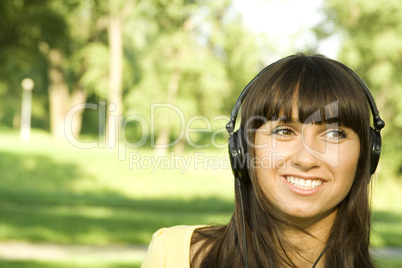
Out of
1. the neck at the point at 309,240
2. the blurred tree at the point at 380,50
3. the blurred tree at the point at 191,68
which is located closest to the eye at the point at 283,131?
the neck at the point at 309,240

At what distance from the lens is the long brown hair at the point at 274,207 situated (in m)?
1.67

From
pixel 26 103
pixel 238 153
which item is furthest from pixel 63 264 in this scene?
pixel 26 103

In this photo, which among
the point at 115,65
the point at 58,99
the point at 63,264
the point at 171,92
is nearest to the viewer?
the point at 63,264

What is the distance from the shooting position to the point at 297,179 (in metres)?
1.65

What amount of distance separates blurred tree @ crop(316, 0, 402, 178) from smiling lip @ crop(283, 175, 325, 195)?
61.7 feet

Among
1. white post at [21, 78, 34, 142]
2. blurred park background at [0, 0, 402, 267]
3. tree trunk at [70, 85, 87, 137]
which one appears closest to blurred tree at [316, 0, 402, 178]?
blurred park background at [0, 0, 402, 267]

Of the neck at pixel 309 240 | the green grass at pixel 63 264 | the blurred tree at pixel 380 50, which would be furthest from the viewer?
the blurred tree at pixel 380 50

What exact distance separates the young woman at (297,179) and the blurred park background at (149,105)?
15.8 feet

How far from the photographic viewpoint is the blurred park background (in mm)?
10016

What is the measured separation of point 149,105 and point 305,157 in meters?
23.3

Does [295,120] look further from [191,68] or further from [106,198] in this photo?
[191,68]

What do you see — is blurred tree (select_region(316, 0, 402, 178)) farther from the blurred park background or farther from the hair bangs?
the hair bangs

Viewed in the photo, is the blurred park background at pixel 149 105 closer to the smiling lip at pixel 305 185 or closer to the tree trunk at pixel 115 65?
the tree trunk at pixel 115 65

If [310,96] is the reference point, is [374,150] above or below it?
below
